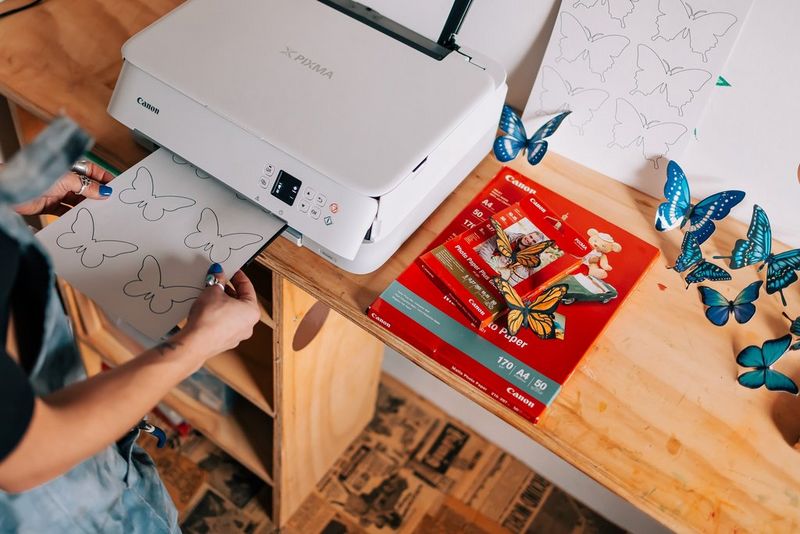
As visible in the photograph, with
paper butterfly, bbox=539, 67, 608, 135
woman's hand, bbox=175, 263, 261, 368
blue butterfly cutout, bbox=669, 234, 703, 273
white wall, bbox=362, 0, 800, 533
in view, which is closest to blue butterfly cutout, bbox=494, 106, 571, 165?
paper butterfly, bbox=539, 67, 608, 135

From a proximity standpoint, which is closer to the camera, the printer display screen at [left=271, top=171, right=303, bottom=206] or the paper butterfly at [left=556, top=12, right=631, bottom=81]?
the printer display screen at [left=271, top=171, right=303, bottom=206]

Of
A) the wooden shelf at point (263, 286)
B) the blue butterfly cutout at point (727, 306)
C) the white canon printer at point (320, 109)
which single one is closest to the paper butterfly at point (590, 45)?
the white canon printer at point (320, 109)

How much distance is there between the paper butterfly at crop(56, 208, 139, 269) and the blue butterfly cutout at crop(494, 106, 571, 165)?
54cm

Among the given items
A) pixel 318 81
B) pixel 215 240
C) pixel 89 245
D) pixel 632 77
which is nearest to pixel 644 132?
pixel 632 77

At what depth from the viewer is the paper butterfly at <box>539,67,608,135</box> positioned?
110 centimetres

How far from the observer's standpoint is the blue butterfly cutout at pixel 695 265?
0.99m

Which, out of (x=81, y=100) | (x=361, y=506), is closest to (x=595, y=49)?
(x=81, y=100)

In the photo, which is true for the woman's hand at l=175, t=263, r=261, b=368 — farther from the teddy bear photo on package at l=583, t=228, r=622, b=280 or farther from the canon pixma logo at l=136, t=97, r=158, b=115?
the teddy bear photo on package at l=583, t=228, r=622, b=280

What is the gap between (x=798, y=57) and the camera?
0.96m

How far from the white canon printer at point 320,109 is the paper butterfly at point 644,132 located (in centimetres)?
18

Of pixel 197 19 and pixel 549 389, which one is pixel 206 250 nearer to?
pixel 197 19

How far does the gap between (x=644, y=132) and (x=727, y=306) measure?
0.28m

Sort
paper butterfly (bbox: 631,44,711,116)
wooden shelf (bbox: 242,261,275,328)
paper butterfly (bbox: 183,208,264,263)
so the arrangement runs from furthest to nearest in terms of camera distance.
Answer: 1. wooden shelf (bbox: 242,261,275,328)
2. paper butterfly (bbox: 631,44,711,116)
3. paper butterfly (bbox: 183,208,264,263)

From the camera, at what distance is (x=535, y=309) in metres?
0.89
